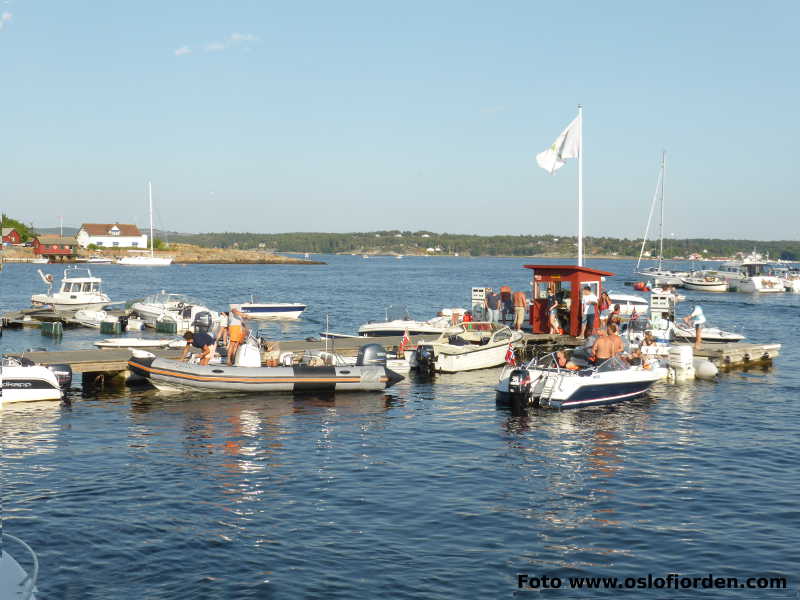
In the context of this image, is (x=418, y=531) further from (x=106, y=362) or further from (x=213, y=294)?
(x=213, y=294)

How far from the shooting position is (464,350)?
93.5ft

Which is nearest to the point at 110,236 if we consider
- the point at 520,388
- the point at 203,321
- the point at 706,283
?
the point at 706,283

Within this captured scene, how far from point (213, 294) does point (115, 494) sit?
6846 centimetres

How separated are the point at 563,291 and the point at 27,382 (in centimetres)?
2058

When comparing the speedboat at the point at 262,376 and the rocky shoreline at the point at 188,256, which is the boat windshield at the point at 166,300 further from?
the rocky shoreline at the point at 188,256

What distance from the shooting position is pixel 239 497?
14359mm

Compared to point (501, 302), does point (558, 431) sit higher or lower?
lower

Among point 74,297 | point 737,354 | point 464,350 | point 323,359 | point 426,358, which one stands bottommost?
point 737,354

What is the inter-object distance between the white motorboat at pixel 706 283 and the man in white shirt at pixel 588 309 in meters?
65.4

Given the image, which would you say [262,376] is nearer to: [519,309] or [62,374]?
[62,374]

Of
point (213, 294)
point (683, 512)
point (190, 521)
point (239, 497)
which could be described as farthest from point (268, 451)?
point (213, 294)

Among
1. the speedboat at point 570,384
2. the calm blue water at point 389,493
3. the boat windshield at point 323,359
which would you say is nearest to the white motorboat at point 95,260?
the calm blue water at point 389,493

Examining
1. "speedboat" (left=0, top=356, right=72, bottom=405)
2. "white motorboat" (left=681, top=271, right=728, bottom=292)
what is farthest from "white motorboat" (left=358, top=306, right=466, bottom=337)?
"white motorboat" (left=681, top=271, right=728, bottom=292)

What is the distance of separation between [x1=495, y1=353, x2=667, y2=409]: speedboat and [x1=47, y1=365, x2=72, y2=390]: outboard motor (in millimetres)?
12801
